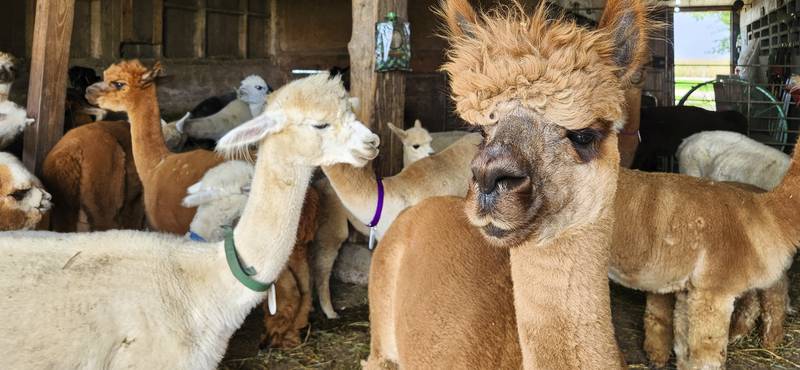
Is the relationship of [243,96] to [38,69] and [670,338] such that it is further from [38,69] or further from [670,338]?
[670,338]

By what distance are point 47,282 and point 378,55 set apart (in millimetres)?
2682

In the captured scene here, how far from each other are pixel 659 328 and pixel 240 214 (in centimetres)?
281

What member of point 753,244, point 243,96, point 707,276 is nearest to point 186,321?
point 707,276

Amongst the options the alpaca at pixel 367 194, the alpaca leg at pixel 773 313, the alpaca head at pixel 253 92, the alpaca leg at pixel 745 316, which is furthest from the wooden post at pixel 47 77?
the alpaca leg at pixel 773 313

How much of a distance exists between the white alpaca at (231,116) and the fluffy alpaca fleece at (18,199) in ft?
11.6

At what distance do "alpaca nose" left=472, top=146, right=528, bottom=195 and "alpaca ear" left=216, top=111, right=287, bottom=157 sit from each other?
1791 millimetres

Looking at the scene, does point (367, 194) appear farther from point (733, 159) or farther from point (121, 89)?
point (733, 159)

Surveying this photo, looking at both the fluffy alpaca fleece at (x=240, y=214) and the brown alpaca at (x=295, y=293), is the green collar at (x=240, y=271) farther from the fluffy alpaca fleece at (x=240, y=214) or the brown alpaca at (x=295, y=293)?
the brown alpaca at (x=295, y=293)

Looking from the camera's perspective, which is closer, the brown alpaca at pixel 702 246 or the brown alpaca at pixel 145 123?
the brown alpaca at pixel 702 246

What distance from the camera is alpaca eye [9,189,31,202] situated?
439 cm

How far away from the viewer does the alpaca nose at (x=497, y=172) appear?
6.06ft

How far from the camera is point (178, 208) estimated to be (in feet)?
17.2

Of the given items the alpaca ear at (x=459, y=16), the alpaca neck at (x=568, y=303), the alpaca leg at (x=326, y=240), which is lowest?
the alpaca leg at (x=326, y=240)

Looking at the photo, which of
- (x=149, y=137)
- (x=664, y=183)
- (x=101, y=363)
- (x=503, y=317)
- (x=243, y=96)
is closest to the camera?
(x=503, y=317)
